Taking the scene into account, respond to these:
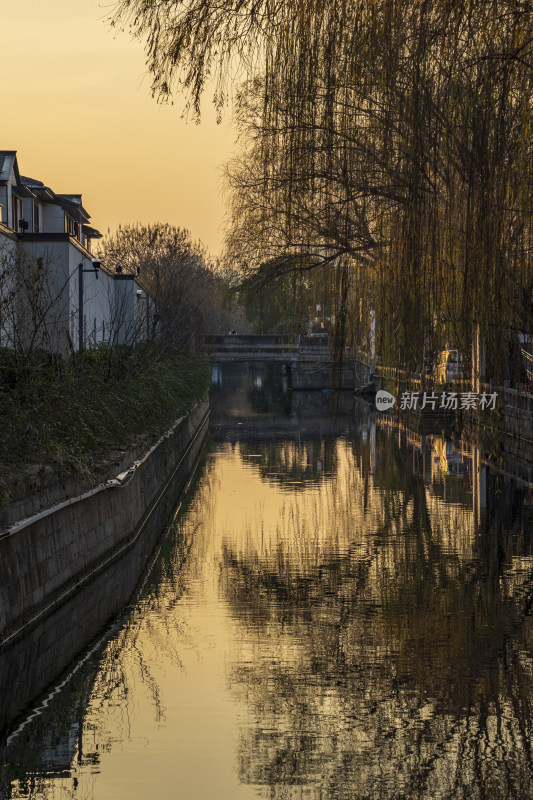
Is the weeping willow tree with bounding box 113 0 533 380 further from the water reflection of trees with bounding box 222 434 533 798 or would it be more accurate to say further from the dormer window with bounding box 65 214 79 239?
the dormer window with bounding box 65 214 79 239

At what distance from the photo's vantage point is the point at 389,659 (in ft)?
33.9

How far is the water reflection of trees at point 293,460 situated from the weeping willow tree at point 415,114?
48.6ft

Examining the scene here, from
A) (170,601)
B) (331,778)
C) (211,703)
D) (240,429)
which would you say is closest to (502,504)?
(170,601)

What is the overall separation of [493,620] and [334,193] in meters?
4.33

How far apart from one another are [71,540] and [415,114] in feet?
22.3

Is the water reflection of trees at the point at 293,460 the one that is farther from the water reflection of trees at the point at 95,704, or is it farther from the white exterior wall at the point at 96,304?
the water reflection of trees at the point at 95,704

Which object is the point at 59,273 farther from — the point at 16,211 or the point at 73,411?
the point at 73,411

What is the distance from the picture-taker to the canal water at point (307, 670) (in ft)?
24.2

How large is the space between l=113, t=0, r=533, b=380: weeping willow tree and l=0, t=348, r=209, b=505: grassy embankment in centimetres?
408

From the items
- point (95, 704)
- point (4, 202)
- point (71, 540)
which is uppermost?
point (4, 202)

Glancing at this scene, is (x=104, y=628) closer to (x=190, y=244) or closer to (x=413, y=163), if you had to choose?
(x=413, y=163)

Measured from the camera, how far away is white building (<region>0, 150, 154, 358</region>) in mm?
27141

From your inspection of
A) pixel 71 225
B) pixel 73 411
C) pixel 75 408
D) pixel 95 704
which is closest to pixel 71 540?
pixel 73 411

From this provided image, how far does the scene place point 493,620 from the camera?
1198 centimetres
